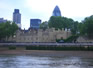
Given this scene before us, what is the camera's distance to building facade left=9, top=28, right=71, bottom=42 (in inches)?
3873

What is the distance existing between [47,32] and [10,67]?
216 ft

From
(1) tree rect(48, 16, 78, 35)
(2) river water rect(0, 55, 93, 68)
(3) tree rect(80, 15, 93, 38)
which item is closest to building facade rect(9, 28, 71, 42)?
(3) tree rect(80, 15, 93, 38)

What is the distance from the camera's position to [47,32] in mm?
101625

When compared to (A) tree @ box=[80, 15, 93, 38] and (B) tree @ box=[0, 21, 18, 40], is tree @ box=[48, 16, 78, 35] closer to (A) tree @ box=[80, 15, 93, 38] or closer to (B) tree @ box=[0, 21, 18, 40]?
(B) tree @ box=[0, 21, 18, 40]

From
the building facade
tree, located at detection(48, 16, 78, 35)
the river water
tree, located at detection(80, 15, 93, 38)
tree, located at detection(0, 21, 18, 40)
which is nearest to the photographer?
the river water

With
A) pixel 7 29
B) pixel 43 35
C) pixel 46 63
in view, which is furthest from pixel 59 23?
pixel 46 63

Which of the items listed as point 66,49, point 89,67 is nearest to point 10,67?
point 89,67

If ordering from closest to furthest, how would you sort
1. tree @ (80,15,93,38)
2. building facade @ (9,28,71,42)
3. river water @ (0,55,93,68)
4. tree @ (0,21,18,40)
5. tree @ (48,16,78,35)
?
1. river water @ (0,55,93,68)
2. tree @ (80,15,93,38)
3. building facade @ (9,28,71,42)
4. tree @ (0,21,18,40)
5. tree @ (48,16,78,35)

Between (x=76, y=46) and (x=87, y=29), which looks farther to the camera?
(x=87, y=29)

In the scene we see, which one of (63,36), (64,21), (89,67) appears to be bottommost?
(89,67)

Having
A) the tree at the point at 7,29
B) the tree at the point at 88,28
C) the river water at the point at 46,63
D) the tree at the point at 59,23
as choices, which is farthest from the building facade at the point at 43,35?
the river water at the point at 46,63

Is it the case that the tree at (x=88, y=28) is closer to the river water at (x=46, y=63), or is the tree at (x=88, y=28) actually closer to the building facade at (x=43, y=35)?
the building facade at (x=43, y=35)

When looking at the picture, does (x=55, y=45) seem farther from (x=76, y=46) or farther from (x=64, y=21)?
(x=64, y=21)

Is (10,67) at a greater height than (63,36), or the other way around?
(63,36)
